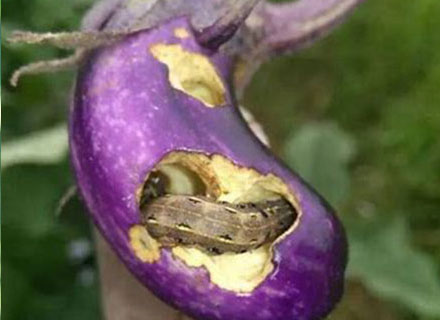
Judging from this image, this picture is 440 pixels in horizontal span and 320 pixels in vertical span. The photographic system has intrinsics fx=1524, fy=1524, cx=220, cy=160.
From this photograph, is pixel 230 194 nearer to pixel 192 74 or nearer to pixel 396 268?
pixel 192 74

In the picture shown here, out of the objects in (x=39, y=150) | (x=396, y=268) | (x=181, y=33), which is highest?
(x=181, y=33)

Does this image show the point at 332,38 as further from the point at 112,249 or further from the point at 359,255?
the point at 112,249

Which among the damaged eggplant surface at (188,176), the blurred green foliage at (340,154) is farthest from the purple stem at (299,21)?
the blurred green foliage at (340,154)

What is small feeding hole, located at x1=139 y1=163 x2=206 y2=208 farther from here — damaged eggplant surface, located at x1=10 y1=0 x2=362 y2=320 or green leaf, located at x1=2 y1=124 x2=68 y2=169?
green leaf, located at x1=2 y1=124 x2=68 y2=169

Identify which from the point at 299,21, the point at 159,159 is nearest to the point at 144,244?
the point at 159,159

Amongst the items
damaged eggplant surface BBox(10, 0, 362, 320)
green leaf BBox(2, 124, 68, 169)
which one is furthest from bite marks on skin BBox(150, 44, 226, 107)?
green leaf BBox(2, 124, 68, 169)

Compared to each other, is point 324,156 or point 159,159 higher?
point 159,159

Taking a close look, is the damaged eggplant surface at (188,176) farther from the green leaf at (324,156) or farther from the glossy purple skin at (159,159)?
the green leaf at (324,156)
